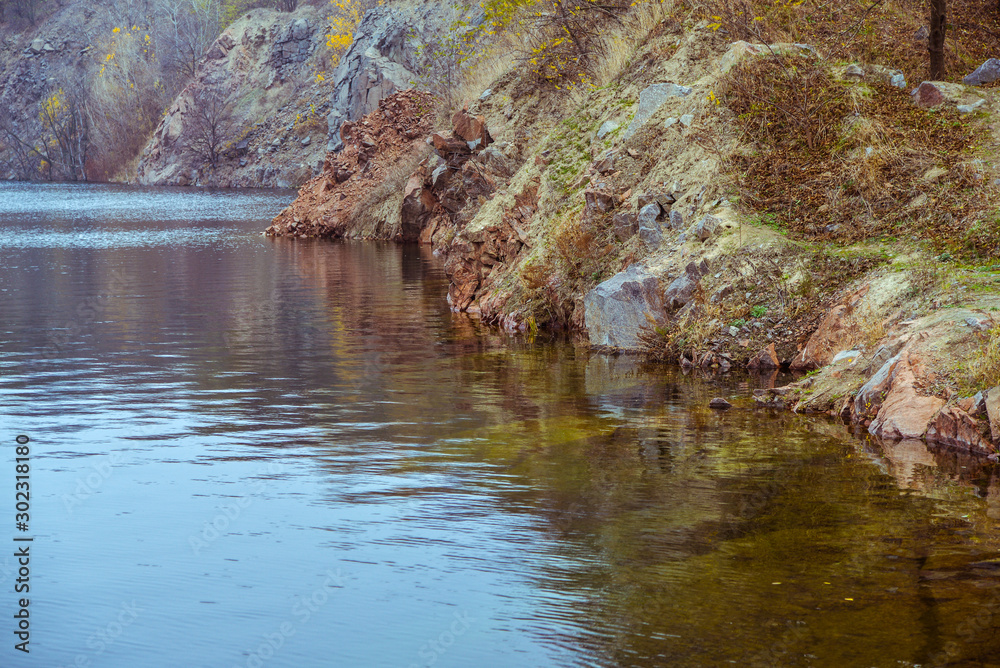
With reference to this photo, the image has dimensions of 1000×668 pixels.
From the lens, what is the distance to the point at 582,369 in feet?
41.2

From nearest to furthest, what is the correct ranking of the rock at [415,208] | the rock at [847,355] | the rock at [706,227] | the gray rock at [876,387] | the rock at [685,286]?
1. the gray rock at [876,387]
2. the rock at [847,355]
3. the rock at [685,286]
4. the rock at [706,227]
5. the rock at [415,208]

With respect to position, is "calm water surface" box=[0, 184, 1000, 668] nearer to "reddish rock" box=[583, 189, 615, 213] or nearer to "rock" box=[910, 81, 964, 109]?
"reddish rock" box=[583, 189, 615, 213]

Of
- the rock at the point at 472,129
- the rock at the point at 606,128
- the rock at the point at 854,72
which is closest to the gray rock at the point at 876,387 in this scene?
the rock at the point at 854,72

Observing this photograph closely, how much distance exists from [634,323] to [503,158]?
10166 mm

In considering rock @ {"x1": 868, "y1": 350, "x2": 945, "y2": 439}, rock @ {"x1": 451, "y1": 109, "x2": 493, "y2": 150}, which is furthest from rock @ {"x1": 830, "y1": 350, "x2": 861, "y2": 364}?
rock @ {"x1": 451, "y1": 109, "x2": 493, "y2": 150}

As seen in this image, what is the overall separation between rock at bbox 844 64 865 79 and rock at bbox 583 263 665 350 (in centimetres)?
429

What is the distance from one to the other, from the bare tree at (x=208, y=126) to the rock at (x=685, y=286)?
7519 cm

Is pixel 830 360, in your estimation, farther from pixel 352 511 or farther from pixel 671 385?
pixel 352 511

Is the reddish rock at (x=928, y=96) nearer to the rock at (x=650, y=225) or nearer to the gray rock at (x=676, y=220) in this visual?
the gray rock at (x=676, y=220)

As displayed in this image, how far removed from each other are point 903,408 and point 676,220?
18.6 ft

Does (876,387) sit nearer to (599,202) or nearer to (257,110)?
(599,202)

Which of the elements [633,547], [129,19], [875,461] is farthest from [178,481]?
[129,19]

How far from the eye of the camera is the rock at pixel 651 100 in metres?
16.0

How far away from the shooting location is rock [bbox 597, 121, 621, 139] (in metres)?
16.9
